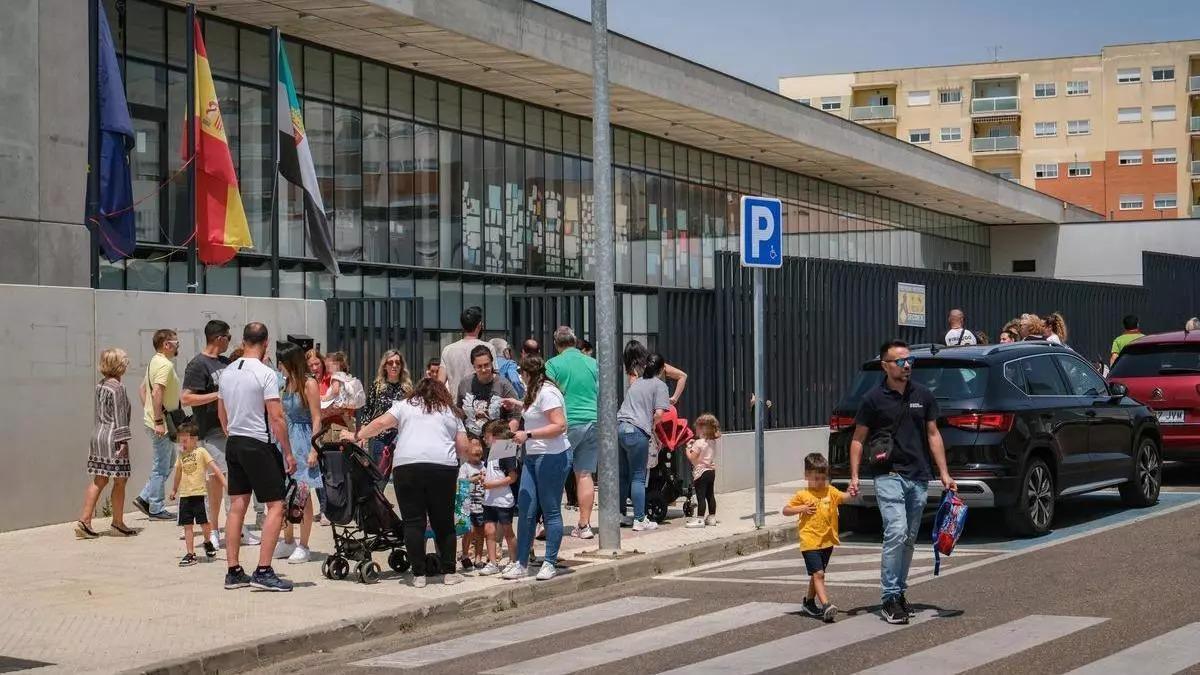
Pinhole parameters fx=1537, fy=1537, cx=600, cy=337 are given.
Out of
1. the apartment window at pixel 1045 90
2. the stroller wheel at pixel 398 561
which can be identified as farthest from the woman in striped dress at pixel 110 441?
the apartment window at pixel 1045 90

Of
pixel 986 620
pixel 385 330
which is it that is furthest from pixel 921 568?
pixel 385 330

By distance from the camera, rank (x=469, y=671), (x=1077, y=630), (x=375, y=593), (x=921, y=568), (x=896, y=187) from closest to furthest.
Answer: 1. (x=469, y=671)
2. (x=1077, y=630)
3. (x=375, y=593)
4. (x=921, y=568)
5. (x=896, y=187)

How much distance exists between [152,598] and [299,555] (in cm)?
192

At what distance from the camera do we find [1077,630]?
934cm

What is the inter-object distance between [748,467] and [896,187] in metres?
26.3

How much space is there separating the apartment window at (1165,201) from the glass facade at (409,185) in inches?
2044

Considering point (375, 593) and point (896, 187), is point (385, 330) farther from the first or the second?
point (896, 187)

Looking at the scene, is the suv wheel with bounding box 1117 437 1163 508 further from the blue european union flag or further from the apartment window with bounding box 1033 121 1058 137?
the apartment window with bounding box 1033 121 1058 137

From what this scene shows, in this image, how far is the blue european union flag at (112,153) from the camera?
1720 centimetres

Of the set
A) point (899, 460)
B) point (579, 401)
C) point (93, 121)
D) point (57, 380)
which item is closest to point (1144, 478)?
point (579, 401)

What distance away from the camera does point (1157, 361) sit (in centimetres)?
1909

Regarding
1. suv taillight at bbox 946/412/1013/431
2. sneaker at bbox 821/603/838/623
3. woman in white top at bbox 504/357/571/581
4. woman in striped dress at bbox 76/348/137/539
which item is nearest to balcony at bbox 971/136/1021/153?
suv taillight at bbox 946/412/1013/431

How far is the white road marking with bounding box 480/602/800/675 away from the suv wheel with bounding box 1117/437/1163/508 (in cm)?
674

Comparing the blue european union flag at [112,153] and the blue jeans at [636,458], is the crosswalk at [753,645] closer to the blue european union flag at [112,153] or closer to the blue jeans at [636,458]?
the blue jeans at [636,458]
